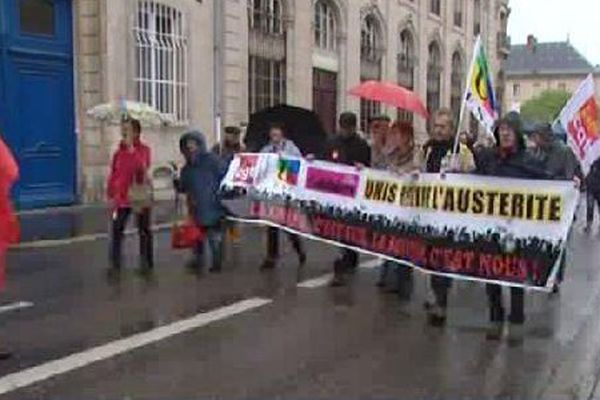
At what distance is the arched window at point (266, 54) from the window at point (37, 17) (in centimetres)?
700

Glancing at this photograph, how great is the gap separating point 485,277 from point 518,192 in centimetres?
74

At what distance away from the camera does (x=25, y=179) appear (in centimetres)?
1756

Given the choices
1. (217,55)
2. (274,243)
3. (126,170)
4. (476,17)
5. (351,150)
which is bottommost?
(274,243)

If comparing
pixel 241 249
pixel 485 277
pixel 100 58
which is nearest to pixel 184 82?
pixel 100 58

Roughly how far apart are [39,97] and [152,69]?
3.16m

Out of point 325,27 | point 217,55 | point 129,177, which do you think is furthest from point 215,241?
point 325,27

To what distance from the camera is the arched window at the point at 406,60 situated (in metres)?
37.3

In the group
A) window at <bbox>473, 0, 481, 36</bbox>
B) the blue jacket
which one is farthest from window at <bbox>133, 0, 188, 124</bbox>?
window at <bbox>473, 0, 481, 36</bbox>

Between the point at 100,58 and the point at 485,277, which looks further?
the point at 100,58

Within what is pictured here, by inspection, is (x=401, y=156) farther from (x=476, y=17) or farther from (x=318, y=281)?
(x=476, y=17)

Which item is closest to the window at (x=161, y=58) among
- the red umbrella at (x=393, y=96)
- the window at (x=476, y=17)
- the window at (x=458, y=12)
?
the red umbrella at (x=393, y=96)

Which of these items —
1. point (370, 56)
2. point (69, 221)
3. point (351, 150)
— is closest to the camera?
point (351, 150)

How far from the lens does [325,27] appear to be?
99.3 feet

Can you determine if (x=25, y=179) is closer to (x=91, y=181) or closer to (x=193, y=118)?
(x=91, y=181)
